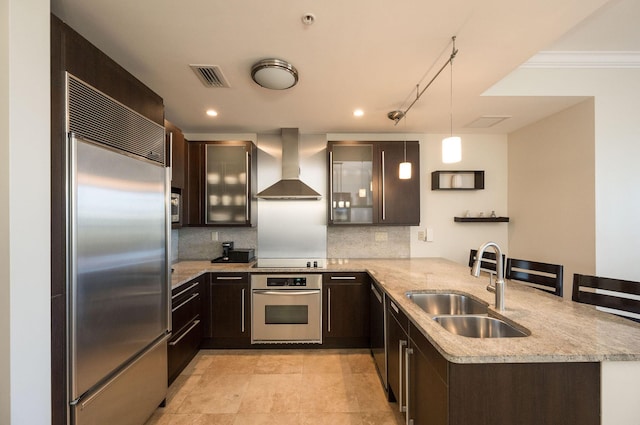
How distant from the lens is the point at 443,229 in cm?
356

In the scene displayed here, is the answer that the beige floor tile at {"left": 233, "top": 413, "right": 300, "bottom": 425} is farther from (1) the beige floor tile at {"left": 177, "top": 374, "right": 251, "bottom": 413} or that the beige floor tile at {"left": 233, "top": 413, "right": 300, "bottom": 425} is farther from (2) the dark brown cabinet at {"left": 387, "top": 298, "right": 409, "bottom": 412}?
(2) the dark brown cabinet at {"left": 387, "top": 298, "right": 409, "bottom": 412}

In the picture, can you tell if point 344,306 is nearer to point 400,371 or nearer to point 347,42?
point 400,371

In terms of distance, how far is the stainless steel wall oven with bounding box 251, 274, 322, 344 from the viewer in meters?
2.86

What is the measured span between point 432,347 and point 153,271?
177 cm

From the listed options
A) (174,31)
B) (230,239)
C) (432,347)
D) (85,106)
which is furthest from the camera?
(230,239)

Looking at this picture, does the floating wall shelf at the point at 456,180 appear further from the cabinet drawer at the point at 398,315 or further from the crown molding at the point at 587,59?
the cabinet drawer at the point at 398,315

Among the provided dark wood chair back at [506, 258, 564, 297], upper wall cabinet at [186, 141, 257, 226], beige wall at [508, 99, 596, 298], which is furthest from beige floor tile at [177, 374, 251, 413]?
beige wall at [508, 99, 596, 298]

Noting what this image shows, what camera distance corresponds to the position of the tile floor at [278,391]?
192 cm

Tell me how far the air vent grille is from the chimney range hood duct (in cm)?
147

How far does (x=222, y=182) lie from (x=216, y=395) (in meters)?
2.17

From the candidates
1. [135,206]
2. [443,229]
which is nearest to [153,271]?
[135,206]

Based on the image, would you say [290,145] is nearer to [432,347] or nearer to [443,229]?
[443,229]

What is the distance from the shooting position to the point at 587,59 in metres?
2.27

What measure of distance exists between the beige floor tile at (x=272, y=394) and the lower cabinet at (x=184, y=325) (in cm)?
66
